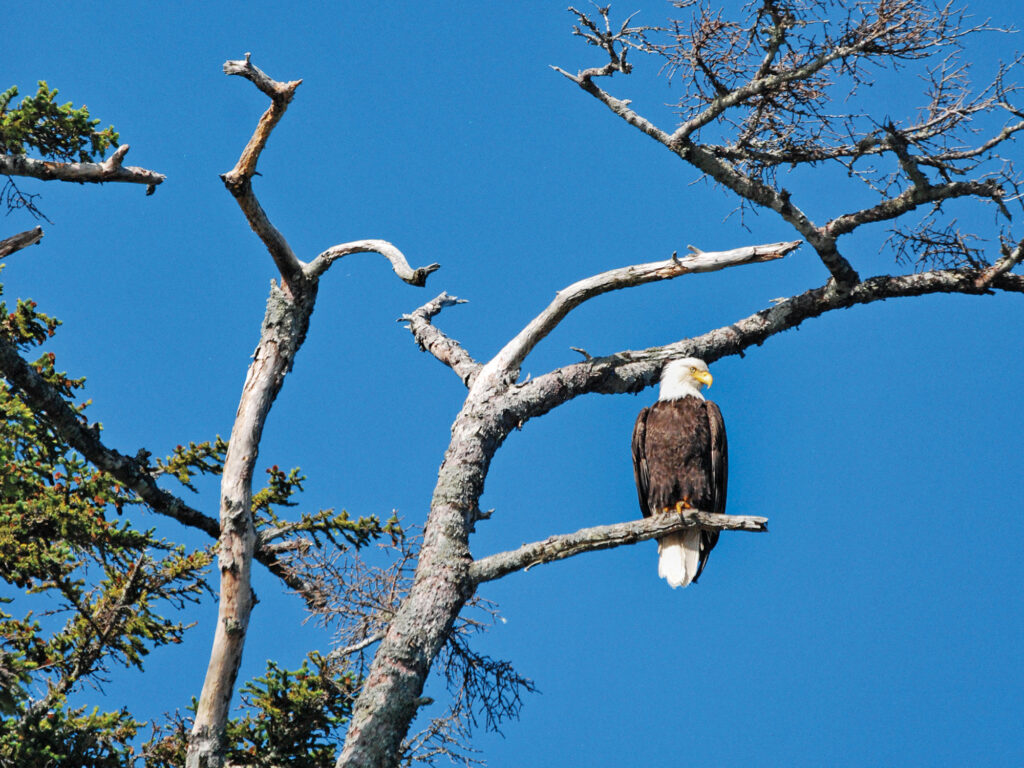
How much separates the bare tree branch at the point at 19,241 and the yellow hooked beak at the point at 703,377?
5027 millimetres

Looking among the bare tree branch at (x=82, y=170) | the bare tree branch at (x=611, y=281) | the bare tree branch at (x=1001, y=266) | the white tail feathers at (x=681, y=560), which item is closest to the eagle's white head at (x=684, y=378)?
the bare tree branch at (x=611, y=281)

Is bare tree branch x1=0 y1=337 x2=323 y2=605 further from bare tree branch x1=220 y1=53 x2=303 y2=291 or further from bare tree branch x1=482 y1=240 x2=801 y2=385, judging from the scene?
bare tree branch x1=482 y1=240 x2=801 y2=385

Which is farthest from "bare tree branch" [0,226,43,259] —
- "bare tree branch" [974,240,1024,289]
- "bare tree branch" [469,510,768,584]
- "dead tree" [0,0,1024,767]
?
"bare tree branch" [974,240,1024,289]

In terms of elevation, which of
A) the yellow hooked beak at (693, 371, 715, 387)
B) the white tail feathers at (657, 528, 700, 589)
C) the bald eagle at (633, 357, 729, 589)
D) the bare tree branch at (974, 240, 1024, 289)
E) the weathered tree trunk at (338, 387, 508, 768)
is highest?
the bare tree branch at (974, 240, 1024, 289)

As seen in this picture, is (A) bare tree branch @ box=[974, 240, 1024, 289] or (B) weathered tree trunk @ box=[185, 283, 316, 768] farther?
(A) bare tree branch @ box=[974, 240, 1024, 289]

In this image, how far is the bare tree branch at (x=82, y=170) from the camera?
6.99 metres

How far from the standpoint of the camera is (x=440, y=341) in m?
8.16

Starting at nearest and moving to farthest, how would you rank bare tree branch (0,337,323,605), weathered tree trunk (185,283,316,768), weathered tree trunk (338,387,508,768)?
weathered tree trunk (338,387,508,768), weathered tree trunk (185,283,316,768), bare tree branch (0,337,323,605)

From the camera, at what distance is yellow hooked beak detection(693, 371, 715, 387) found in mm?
7949

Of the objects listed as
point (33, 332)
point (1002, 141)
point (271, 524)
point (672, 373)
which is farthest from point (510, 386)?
point (33, 332)

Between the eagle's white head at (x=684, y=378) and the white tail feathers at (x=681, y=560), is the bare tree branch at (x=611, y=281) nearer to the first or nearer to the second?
the eagle's white head at (x=684, y=378)

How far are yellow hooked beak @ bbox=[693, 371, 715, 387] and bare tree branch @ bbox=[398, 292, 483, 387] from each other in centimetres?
175

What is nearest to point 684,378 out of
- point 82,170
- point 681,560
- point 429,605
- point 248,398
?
point 681,560

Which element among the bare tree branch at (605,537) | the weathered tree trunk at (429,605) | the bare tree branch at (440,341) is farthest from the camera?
the bare tree branch at (440,341)
